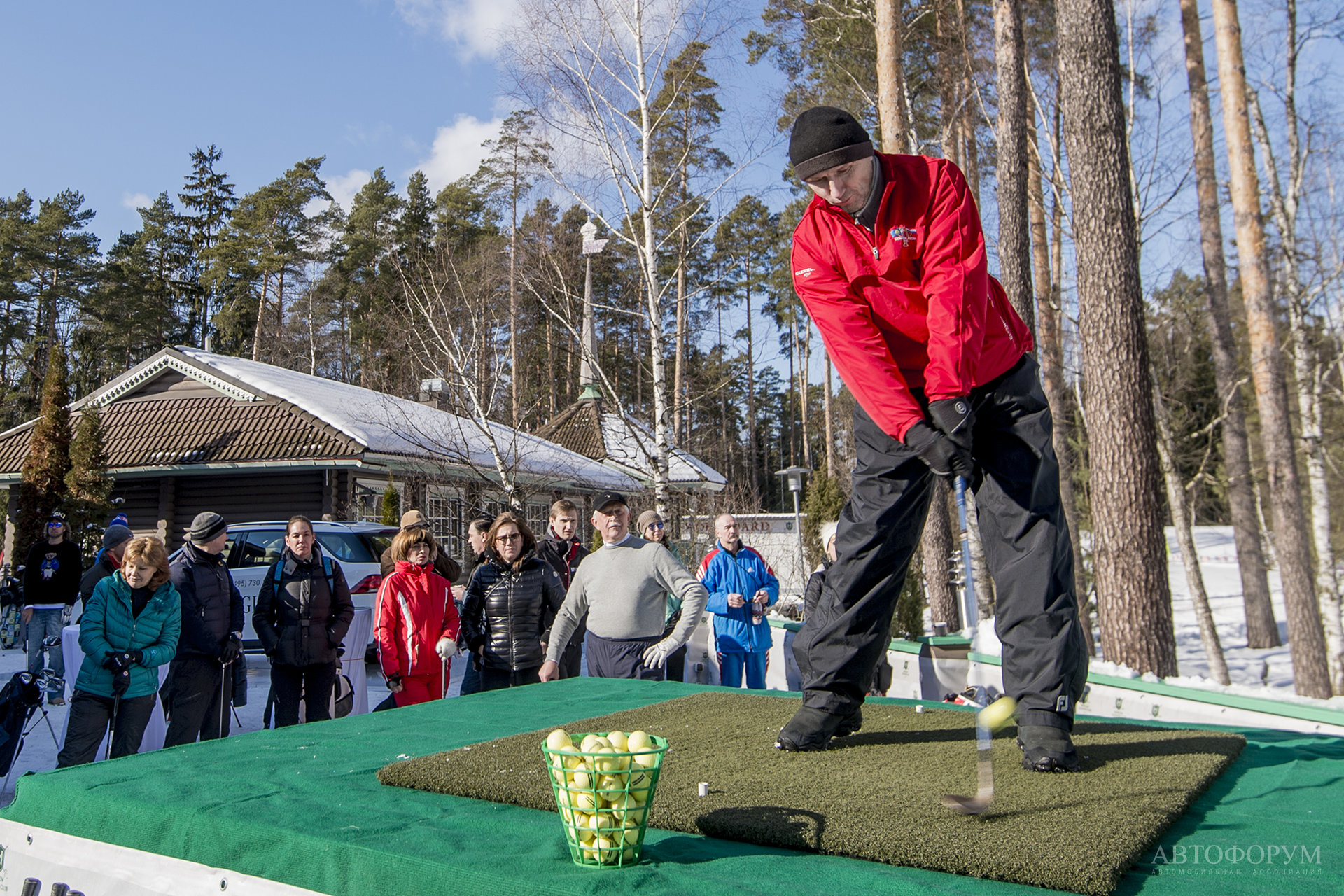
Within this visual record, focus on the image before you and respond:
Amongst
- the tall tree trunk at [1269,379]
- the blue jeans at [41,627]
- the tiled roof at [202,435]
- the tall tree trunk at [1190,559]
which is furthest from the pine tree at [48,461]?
the tall tree trunk at [1269,379]

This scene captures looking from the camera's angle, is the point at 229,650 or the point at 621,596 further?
the point at 229,650

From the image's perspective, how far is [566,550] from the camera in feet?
24.6

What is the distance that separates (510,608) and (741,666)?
2097 millimetres

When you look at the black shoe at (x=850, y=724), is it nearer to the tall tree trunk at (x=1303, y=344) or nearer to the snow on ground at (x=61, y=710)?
the snow on ground at (x=61, y=710)

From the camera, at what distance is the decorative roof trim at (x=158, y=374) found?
18.5 metres

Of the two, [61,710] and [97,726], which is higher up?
[97,726]

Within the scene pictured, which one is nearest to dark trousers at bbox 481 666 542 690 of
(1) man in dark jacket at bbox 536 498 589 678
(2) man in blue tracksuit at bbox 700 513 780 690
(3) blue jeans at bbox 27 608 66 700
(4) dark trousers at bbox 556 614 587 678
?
(4) dark trousers at bbox 556 614 587 678

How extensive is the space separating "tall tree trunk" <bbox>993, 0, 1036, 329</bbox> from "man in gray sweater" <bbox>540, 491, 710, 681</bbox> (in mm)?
6329

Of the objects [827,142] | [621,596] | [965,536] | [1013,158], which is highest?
[1013,158]

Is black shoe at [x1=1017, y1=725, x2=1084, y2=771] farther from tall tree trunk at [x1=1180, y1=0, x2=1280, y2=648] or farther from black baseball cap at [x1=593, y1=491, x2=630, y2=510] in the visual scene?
tall tree trunk at [x1=1180, y1=0, x2=1280, y2=648]

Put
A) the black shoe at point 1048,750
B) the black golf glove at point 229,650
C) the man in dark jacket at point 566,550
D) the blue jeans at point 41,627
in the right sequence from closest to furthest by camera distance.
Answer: the black shoe at point 1048,750 < the black golf glove at point 229,650 < the man in dark jacket at point 566,550 < the blue jeans at point 41,627

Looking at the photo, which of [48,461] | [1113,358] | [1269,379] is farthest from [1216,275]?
[48,461]

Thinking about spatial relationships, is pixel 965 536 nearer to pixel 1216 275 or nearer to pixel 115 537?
pixel 115 537

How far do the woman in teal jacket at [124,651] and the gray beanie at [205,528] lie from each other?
415mm
